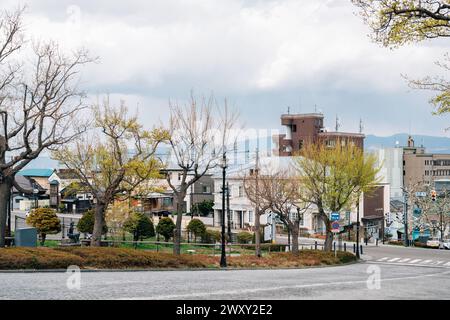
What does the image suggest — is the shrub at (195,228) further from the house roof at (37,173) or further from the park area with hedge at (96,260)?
the house roof at (37,173)

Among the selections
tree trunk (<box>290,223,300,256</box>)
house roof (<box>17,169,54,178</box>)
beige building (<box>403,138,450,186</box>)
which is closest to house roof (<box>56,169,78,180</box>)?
house roof (<box>17,169,54,178</box>)

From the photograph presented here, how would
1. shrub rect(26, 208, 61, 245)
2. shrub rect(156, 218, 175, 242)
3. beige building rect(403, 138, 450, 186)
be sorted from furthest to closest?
1. beige building rect(403, 138, 450, 186)
2. shrub rect(156, 218, 175, 242)
3. shrub rect(26, 208, 61, 245)

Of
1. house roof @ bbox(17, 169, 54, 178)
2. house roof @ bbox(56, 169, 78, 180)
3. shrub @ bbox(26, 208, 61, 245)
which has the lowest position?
shrub @ bbox(26, 208, 61, 245)

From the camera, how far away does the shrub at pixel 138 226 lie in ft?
171

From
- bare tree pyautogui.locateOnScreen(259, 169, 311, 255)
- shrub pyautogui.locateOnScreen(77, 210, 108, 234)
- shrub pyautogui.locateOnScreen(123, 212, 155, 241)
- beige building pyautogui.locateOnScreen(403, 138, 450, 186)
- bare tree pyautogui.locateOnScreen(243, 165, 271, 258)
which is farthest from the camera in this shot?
beige building pyautogui.locateOnScreen(403, 138, 450, 186)

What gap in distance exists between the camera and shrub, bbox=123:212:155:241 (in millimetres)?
52000

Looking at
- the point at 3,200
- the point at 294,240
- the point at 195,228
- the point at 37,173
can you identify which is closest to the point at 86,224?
the point at 195,228

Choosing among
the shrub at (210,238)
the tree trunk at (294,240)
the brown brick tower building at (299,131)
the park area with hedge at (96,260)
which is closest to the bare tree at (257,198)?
the tree trunk at (294,240)

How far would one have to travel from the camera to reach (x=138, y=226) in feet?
173

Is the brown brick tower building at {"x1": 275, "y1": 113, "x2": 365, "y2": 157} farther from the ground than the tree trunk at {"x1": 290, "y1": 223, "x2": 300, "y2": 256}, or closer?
farther from the ground

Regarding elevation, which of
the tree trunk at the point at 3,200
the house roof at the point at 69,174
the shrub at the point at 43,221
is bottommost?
the shrub at the point at 43,221

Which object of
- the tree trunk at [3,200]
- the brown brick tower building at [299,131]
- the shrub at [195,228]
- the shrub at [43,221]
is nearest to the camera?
the tree trunk at [3,200]

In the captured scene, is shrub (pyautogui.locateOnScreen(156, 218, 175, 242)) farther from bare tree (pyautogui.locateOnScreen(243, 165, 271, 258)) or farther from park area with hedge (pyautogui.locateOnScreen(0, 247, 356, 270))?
park area with hedge (pyautogui.locateOnScreen(0, 247, 356, 270))
